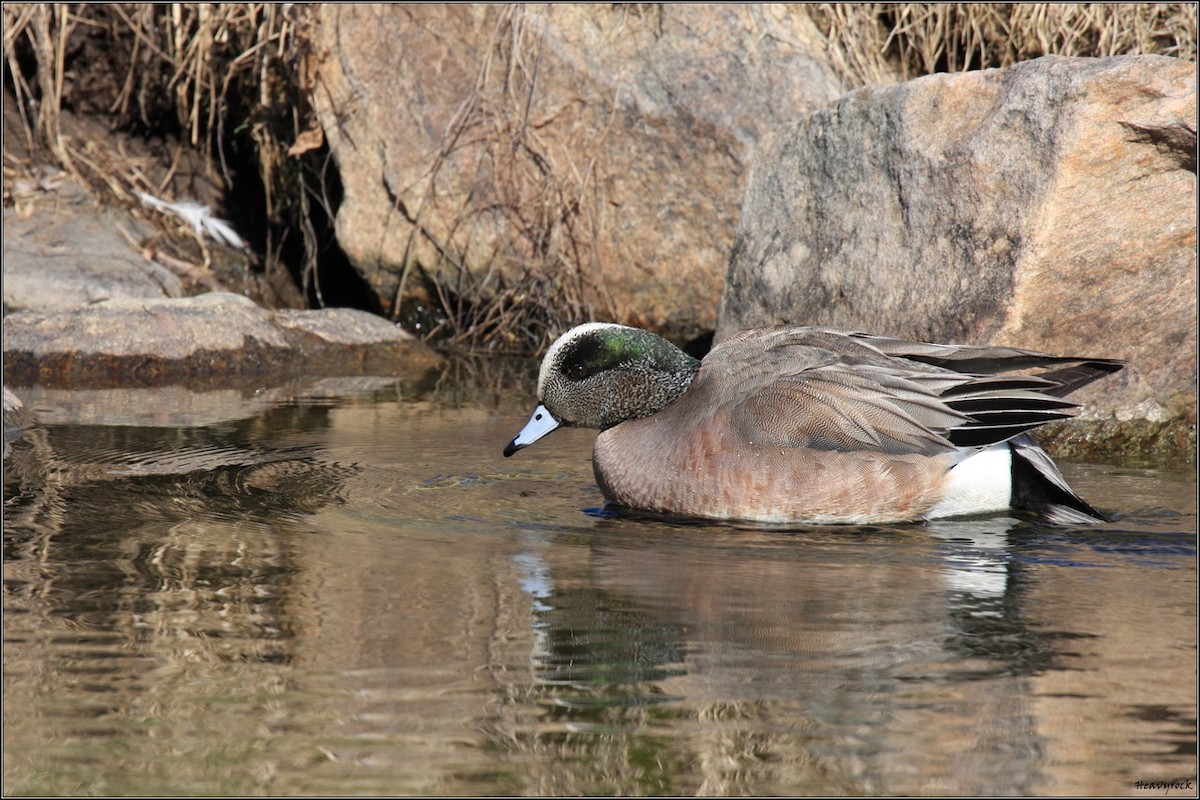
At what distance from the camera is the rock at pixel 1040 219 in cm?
526

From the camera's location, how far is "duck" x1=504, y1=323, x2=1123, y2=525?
4297 millimetres

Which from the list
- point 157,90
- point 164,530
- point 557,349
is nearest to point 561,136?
point 157,90

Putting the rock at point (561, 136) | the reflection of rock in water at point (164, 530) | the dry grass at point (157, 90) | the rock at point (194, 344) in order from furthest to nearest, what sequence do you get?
the dry grass at point (157, 90)
the rock at point (561, 136)
the rock at point (194, 344)
the reflection of rock in water at point (164, 530)

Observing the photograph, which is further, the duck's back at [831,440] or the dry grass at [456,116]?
the dry grass at [456,116]

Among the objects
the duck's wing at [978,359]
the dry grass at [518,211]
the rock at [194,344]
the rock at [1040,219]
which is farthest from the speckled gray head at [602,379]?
the dry grass at [518,211]

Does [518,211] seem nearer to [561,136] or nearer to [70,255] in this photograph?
[561,136]

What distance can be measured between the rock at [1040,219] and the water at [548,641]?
668mm

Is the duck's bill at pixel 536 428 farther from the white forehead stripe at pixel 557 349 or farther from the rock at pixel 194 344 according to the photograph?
the rock at pixel 194 344

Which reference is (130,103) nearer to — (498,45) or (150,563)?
(498,45)

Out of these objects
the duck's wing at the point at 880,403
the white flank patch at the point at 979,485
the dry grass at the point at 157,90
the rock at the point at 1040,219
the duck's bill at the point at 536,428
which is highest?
the dry grass at the point at 157,90

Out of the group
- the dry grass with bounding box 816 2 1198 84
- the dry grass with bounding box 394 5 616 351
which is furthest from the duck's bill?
the dry grass with bounding box 816 2 1198 84

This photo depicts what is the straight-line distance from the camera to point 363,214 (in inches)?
317

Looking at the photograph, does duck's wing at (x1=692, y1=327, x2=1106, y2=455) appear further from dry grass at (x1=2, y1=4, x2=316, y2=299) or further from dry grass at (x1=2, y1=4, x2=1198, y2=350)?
dry grass at (x1=2, y1=4, x2=316, y2=299)

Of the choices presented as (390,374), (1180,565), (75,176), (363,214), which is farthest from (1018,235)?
(75,176)
